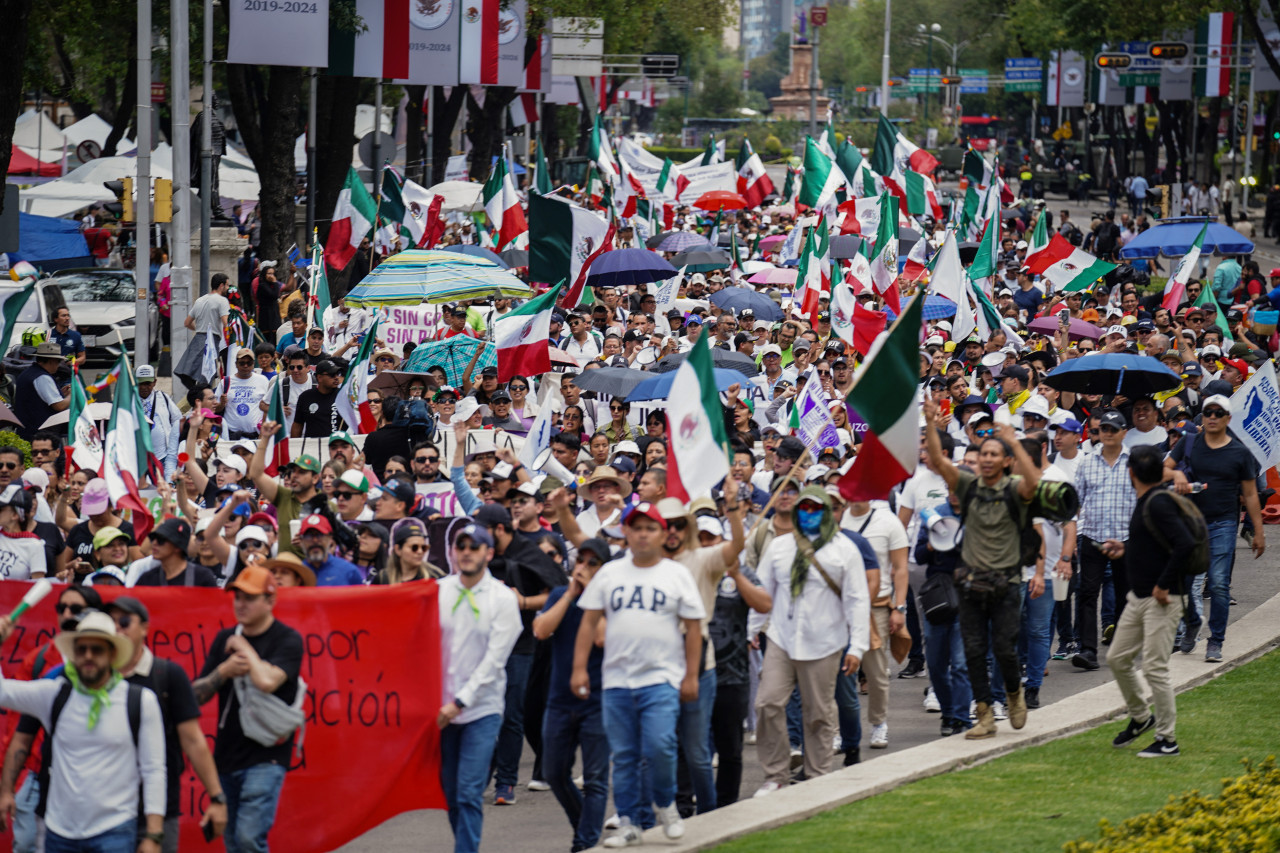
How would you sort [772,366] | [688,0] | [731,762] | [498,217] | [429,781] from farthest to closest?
[688,0] → [498,217] → [772,366] → [731,762] → [429,781]

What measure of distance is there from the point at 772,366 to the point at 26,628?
29.2 feet

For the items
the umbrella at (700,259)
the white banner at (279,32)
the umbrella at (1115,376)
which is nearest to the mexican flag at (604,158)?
the umbrella at (700,259)

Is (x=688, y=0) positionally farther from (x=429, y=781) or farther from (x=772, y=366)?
(x=429, y=781)

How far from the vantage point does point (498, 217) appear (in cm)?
2705

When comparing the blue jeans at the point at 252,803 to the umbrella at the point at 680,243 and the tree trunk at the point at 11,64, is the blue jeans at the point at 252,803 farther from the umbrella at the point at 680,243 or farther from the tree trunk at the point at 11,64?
the umbrella at the point at 680,243

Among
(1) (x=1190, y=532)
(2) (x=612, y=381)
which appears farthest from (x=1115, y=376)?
(1) (x=1190, y=532)

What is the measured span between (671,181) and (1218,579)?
23.6m

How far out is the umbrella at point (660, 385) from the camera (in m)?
14.4

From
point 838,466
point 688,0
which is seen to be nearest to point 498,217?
point 838,466

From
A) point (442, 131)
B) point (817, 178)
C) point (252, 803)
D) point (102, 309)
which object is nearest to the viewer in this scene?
point (252, 803)

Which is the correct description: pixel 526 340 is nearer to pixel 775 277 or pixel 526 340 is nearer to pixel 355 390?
pixel 355 390

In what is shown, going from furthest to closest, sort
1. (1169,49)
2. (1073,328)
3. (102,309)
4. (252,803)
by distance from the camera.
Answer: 1. (1169,49)
2. (102,309)
3. (1073,328)
4. (252,803)

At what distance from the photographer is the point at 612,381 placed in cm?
1509

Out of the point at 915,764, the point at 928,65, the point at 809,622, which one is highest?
the point at 928,65
